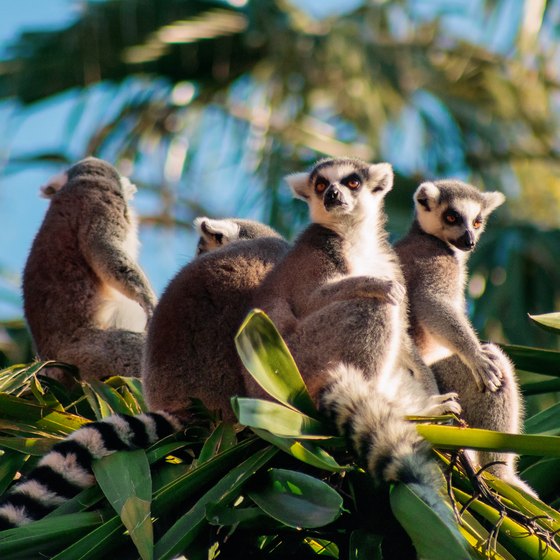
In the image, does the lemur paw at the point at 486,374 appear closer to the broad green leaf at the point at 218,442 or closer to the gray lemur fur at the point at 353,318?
the gray lemur fur at the point at 353,318

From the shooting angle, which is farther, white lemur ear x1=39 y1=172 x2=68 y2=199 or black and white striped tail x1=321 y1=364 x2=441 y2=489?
white lemur ear x1=39 y1=172 x2=68 y2=199

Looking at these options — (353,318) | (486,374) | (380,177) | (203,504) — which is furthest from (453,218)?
(203,504)

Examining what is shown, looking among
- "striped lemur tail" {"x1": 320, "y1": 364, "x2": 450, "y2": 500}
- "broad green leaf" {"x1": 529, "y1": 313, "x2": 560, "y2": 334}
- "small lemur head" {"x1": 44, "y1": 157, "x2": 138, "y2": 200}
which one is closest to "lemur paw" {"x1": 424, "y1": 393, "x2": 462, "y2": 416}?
"striped lemur tail" {"x1": 320, "y1": 364, "x2": 450, "y2": 500}

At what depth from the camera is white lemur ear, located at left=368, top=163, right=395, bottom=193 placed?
481 centimetres

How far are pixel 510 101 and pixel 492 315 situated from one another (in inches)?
315

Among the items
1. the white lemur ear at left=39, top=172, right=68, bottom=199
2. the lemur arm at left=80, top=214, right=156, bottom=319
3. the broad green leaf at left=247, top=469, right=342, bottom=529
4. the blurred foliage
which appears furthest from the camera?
the blurred foliage

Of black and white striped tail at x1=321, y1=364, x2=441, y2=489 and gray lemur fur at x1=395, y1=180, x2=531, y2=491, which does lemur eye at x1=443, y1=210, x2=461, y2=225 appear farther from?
black and white striped tail at x1=321, y1=364, x2=441, y2=489

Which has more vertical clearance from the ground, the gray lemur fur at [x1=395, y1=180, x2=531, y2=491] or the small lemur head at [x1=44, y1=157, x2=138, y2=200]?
the gray lemur fur at [x1=395, y1=180, x2=531, y2=491]

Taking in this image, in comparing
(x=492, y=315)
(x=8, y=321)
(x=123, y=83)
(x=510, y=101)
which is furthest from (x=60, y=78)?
(x=492, y=315)

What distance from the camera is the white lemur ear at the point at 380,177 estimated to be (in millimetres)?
4805

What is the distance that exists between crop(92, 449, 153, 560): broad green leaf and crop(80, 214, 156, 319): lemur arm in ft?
10.4

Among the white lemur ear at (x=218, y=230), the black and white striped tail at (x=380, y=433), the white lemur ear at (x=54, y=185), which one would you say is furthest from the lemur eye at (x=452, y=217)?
the white lemur ear at (x=54, y=185)

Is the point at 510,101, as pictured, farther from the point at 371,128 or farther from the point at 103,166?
the point at 103,166

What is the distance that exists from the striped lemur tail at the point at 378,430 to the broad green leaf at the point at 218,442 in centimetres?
39
